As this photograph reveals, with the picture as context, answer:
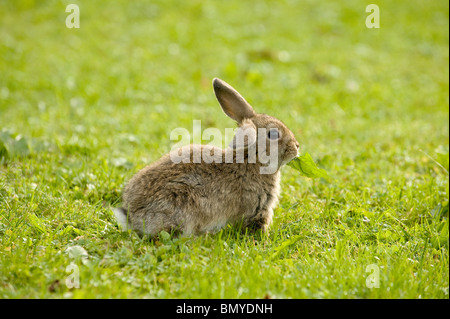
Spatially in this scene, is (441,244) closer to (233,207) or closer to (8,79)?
(233,207)

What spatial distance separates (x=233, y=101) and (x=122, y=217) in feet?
5.34

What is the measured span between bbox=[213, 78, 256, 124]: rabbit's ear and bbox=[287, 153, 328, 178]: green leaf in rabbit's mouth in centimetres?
67

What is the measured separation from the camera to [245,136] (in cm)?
480

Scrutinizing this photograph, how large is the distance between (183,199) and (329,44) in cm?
1003

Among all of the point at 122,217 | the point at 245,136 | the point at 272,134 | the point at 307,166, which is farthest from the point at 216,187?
the point at 307,166

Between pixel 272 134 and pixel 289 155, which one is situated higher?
pixel 272 134

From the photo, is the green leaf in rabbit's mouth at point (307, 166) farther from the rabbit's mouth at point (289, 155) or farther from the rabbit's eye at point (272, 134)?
the rabbit's eye at point (272, 134)

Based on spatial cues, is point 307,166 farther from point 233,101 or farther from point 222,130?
point 222,130

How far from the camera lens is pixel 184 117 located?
27.8 feet

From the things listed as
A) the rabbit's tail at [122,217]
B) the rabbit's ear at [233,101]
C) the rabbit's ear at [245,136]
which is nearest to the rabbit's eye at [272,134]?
the rabbit's ear at [245,136]

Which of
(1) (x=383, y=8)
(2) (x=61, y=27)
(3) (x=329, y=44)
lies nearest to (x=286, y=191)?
(3) (x=329, y=44)

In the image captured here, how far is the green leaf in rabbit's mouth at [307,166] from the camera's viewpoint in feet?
16.8

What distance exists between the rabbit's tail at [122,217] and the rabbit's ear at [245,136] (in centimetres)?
125
